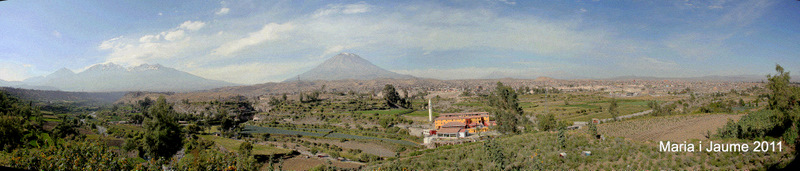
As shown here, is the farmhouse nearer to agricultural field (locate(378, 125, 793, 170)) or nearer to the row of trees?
agricultural field (locate(378, 125, 793, 170))

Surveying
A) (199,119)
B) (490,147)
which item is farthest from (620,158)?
(199,119)

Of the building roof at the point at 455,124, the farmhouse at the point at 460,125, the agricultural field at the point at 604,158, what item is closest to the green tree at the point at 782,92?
the agricultural field at the point at 604,158

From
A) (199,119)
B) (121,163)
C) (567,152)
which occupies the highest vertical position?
(121,163)

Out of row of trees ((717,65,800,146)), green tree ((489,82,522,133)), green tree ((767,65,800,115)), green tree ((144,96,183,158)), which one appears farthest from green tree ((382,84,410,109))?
green tree ((767,65,800,115))

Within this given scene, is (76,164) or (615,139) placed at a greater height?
(76,164)

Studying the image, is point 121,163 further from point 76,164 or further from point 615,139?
point 615,139

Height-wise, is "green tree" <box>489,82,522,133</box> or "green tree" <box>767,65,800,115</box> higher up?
"green tree" <box>767,65,800,115</box>

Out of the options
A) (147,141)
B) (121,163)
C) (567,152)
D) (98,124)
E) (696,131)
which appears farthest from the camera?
(98,124)

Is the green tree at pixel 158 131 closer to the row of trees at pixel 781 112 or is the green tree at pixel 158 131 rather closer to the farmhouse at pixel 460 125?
Result: the row of trees at pixel 781 112

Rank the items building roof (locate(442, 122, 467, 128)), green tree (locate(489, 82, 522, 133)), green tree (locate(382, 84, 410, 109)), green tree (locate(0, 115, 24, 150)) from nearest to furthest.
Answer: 1. green tree (locate(0, 115, 24, 150))
2. green tree (locate(489, 82, 522, 133))
3. building roof (locate(442, 122, 467, 128))
4. green tree (locate(382, 84, 410, 109))
